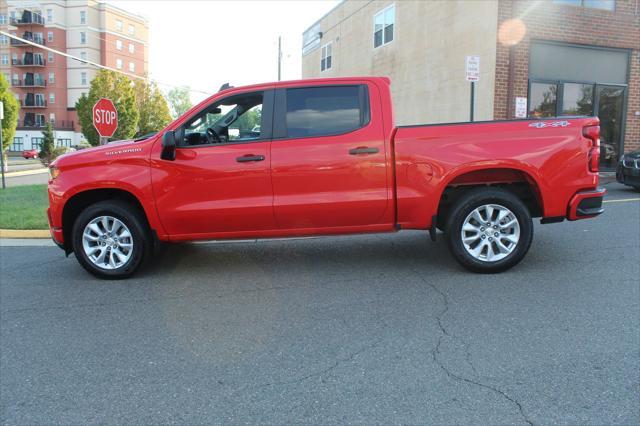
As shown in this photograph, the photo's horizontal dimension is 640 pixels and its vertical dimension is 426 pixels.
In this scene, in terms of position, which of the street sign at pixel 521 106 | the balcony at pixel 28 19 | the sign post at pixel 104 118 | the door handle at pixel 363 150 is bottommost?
the door handle at pixel 363 150

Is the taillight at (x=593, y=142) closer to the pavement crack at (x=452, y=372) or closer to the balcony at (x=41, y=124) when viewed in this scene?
the pavement crack at (x=452, y=372)

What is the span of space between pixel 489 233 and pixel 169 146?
11.1 ft

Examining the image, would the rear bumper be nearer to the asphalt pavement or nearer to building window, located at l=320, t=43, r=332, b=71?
the asphalt pavement

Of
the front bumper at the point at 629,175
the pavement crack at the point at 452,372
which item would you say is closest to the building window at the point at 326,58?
the front bumper at the point at 629,175

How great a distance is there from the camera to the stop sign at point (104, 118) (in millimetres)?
11391

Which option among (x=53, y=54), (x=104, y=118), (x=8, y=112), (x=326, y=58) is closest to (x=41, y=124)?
(x=53, y=54)

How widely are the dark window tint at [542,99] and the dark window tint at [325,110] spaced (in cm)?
1122

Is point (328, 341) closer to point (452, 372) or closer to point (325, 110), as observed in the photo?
point (452, 372)

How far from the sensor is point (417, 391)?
10.2 ft

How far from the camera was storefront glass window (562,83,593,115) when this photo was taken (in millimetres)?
15297

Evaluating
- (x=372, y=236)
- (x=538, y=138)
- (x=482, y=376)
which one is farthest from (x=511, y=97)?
(x=482, y=376)

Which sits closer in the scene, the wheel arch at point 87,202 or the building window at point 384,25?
the wheel arch at point 87,202

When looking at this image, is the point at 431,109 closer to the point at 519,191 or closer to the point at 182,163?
the point at 519,191

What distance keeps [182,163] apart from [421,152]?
2448 millimetres
